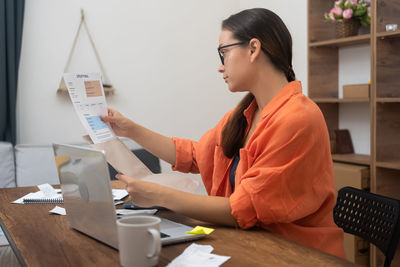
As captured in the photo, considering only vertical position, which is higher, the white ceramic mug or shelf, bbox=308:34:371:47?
shelf, bbox=308:34:371:47

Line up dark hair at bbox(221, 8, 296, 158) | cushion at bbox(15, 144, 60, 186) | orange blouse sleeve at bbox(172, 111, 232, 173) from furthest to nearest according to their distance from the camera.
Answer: cushion at bbox(15, 144, 60, 186), orange blouse sleeve at bbox(172, 111, 232, 173), dark hair at bbox(221, 8, 296, 158)

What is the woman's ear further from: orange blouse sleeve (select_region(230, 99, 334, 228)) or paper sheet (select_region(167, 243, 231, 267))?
paper sheet (select_region(167, 243, 231, 267))

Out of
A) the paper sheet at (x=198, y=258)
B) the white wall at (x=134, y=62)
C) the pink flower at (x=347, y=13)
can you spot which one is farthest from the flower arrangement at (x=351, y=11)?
the paper sheet at (x=198, y=258)

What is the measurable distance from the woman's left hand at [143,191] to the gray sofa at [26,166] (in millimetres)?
1898

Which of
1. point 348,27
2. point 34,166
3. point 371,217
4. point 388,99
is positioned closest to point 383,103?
point 388,99

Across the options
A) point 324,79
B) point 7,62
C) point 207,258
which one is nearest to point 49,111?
point 7,62

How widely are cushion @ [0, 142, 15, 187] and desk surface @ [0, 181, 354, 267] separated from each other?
1.83 metres

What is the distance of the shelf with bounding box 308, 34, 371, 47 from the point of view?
9.13ft

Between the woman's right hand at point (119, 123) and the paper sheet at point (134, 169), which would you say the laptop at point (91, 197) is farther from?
the woman's right hand at point (119, 123)

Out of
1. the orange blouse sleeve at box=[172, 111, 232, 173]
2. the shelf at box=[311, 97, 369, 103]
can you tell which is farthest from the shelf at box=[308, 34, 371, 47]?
the orange blouse sleeve at box=[172, 111, 232, 173]

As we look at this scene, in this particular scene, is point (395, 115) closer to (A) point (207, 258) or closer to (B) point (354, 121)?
(B) point (354, 121)

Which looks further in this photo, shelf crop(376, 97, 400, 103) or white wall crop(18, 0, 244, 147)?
white wall crop(18, 0, 244, 147)

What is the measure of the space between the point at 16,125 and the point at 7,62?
18.3 inches

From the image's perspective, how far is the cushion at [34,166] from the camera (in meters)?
3.03
